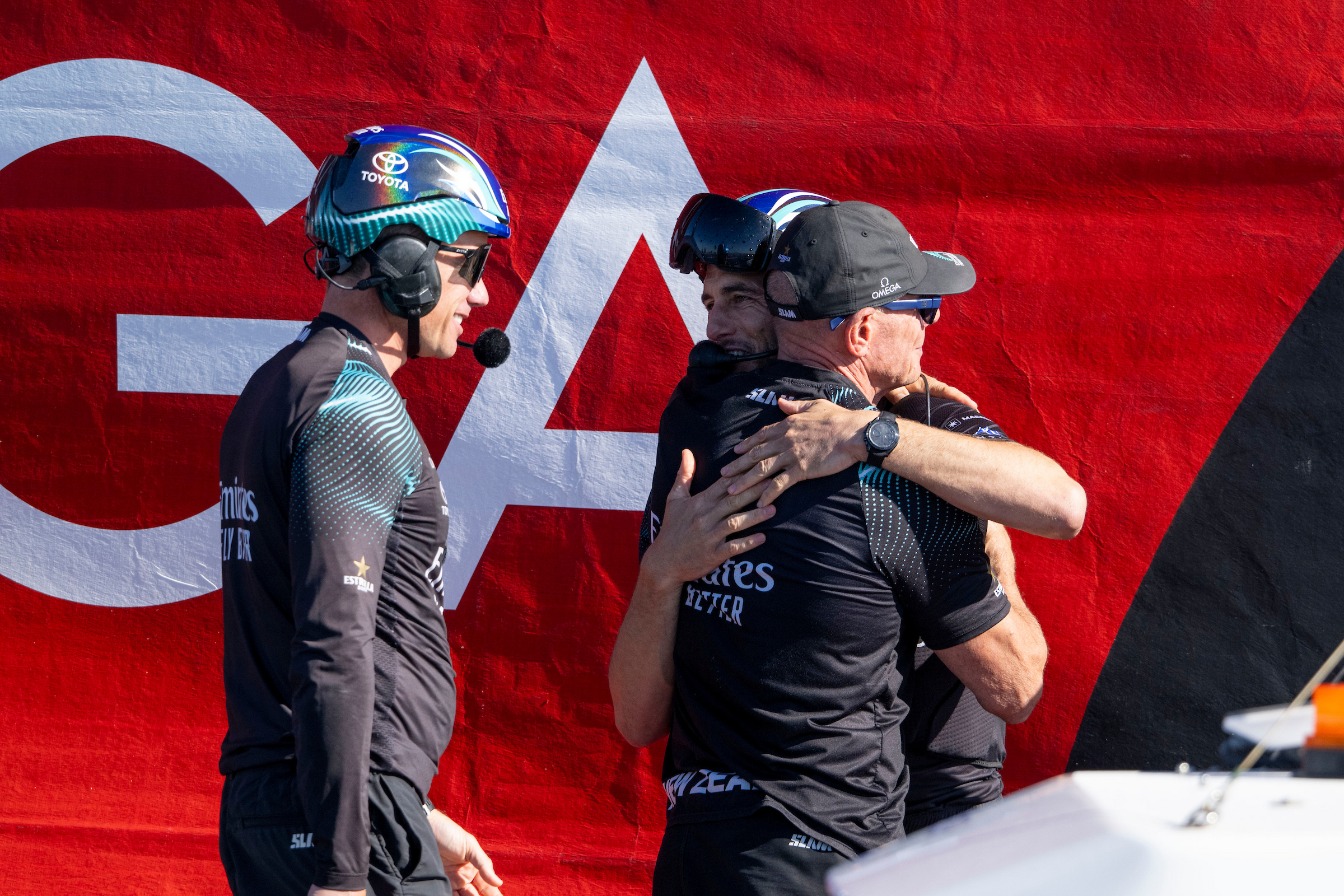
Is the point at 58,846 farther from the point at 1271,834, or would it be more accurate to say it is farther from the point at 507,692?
the point at 1271,834

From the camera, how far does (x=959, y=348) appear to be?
9.33ft

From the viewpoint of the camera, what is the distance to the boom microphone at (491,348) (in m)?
2.40

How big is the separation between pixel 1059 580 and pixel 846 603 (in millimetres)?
1268

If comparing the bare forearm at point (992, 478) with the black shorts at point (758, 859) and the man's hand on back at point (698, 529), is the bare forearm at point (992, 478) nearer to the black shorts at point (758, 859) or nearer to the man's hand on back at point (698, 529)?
the man's hand on back at point (698, 529)

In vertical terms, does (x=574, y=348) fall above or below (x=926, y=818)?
above

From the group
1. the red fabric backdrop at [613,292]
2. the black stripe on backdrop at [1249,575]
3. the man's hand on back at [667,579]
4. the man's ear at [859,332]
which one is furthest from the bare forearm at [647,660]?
the black stripe on backdrop at [1249,575]

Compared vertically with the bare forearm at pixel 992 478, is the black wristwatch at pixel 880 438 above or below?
above

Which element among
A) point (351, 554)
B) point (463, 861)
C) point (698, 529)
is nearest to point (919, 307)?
point (698, 529)

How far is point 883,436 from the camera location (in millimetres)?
1785

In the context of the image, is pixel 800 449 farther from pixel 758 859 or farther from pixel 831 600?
pixel 758 859

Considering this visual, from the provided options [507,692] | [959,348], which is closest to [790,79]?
[959,348]

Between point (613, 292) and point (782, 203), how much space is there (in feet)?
2.59

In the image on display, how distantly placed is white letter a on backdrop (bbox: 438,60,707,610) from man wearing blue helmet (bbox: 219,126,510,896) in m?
0.79

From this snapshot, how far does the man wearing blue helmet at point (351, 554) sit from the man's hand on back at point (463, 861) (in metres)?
0.30
